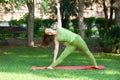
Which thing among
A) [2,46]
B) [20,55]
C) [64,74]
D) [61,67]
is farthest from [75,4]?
[64,74]

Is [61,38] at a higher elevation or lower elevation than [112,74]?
higher

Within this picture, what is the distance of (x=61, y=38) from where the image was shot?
12766 millimetres

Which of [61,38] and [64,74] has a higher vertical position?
[61,38]

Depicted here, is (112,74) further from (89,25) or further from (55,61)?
(89,25)

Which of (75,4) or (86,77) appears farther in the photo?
(75,4)

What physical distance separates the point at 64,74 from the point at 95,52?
28.3ft

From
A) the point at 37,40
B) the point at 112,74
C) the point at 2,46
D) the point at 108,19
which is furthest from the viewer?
the point at 108,19

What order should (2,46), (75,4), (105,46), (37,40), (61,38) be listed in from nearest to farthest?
1. (61,38)
2. (105,46)
3. (2,46)
4. (37,40)
5. (75,4)

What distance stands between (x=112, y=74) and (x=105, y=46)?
8.07 meters

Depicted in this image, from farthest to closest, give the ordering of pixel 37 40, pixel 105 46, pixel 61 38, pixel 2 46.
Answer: pixel 37 40, pixel 2 46, pixel 105 46, pixel 61 38

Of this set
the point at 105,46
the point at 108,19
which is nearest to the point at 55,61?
the point at 105,46

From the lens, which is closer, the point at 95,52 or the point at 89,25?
the point at 95,52

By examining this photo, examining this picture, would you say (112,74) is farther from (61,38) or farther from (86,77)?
(61,38)

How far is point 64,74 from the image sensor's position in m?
11.5
